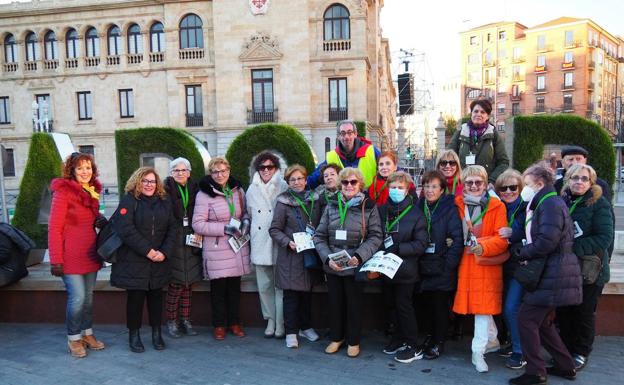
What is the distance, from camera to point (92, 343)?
198 inches

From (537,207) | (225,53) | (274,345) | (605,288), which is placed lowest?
(274,345)

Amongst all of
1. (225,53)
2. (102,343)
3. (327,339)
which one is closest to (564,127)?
(327,339)

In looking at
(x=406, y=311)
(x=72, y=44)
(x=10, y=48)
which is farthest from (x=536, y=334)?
(x=10, y=48)

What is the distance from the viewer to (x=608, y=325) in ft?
16.6

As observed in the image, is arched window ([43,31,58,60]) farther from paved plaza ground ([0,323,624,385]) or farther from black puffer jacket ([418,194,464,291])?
black puffer jacket ([418,194,464,291])

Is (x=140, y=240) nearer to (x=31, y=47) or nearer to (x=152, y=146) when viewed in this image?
(x=152, y=146)

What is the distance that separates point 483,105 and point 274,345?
140 inches

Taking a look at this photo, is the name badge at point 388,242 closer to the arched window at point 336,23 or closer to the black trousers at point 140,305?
the black trousers at point 140,305

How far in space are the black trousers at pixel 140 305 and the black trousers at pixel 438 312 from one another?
2787mm

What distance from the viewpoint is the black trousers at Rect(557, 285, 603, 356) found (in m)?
4.27

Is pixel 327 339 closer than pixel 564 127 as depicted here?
Yes

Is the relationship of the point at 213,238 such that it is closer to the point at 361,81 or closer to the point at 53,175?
the point at 53,175

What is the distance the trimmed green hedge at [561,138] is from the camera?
6.39 metres

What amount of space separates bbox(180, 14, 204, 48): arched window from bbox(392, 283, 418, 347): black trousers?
29.7m
